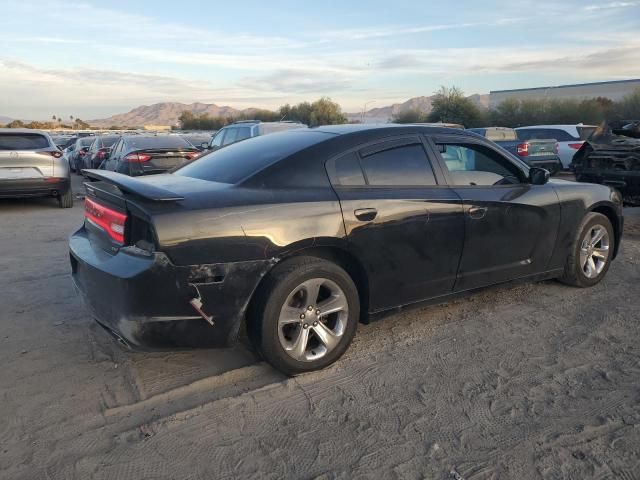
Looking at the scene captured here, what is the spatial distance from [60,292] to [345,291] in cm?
304

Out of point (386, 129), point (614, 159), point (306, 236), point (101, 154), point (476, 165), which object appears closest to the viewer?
point (306, 236)

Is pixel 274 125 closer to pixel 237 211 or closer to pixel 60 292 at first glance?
pixel 60 292

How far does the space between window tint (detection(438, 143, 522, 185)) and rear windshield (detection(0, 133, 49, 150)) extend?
28.8 ft

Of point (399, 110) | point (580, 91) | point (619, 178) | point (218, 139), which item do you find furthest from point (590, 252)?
point (399, 110)

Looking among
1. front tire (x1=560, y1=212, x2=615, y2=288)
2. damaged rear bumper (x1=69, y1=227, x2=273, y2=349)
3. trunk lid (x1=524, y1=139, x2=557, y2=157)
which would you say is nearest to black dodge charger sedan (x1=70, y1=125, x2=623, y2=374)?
damaged rear bumper (x1=69, y1=227, x2=273, y2=349)

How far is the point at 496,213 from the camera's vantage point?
4.38 m

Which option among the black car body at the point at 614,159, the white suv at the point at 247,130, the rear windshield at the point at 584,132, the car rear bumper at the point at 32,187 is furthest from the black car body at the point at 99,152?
the rear windshield at the point at 584,132

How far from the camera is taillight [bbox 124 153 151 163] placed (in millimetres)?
10836

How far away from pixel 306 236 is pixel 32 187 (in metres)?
8.67

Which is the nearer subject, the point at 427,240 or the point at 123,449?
the point at 123,449

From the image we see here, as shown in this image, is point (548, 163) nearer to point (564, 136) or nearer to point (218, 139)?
point (564, 136)

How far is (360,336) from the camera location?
4.24m

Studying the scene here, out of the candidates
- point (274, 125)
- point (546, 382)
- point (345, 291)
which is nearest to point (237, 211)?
point (345, 291)

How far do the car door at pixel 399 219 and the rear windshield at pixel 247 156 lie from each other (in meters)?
0.35
